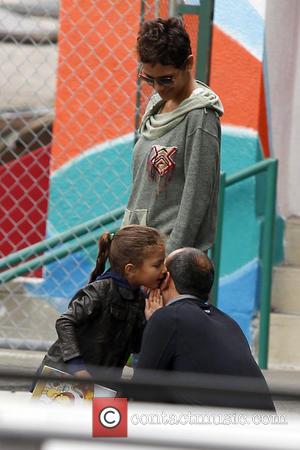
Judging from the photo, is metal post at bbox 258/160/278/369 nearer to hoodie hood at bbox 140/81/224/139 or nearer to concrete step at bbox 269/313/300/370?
concrete step at bbox 269/313/300/370

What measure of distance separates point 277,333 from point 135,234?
9.81 feet

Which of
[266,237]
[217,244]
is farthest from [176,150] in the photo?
[266,237]

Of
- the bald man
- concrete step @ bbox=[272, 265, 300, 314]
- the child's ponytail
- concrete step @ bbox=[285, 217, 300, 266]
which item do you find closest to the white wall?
concrete step @ bbox=[285, 217, 300, 266]

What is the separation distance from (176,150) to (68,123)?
330 centimetres

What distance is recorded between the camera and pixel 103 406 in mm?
2664

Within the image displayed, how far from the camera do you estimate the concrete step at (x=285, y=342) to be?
6609 mm

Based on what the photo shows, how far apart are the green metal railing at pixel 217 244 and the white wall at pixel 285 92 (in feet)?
1.99

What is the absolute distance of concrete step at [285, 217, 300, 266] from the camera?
7035mm

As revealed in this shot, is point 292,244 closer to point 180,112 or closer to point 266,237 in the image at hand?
point 266,237

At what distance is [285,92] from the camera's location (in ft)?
23.1

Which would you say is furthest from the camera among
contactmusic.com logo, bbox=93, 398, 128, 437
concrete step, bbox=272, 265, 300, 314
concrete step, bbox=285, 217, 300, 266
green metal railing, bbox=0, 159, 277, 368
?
concrete step, bbox=285, 217, 300, 266

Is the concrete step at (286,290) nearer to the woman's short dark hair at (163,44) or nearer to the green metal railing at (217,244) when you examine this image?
the green metal railing at (217,244)

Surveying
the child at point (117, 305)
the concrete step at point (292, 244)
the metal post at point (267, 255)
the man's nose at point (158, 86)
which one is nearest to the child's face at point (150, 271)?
the child at point (117, 305)

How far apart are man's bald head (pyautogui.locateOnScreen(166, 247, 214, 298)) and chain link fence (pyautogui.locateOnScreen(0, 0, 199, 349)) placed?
3.29 metres
